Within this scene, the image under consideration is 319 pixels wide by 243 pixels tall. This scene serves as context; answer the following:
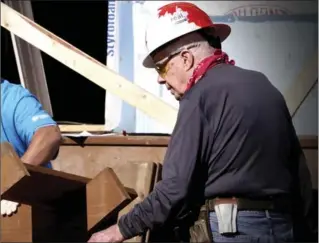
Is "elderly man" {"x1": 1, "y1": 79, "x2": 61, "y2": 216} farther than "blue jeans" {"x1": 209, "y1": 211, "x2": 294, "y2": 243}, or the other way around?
"elderly man" {"x1": 1, "y1": 79, "x2": 61, "y2": 216}

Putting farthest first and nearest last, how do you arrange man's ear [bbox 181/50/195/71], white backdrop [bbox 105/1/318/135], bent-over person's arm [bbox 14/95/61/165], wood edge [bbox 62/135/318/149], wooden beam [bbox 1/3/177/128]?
1. white backdrop [bbox 105/1/318/135]
2. wood edge [bbox 62/135/318/149]
3. wooden beam [bbox 1/3/177/128]
4. bent-over person's arm [bbox 14/95/61/165]
5. man's ear [bbox 181/50/195/71]

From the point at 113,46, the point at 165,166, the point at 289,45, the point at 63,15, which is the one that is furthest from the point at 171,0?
the point at 165,166

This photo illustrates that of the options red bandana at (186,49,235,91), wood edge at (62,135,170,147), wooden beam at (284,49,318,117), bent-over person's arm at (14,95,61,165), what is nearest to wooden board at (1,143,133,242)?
red bandana at (186,49,235,91)

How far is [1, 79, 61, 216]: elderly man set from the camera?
3.63 metres

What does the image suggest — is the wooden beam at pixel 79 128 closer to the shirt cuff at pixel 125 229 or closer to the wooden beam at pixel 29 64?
the wooden beam at pixel 29 64

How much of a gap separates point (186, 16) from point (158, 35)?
0.41ft

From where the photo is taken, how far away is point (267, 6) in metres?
5.34

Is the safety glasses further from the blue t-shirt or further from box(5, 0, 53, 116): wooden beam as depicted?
box(5, 0, 53, 116): wooden beam

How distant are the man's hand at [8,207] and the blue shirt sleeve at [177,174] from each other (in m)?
0.39

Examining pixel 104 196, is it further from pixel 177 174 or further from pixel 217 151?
pixel 217 151

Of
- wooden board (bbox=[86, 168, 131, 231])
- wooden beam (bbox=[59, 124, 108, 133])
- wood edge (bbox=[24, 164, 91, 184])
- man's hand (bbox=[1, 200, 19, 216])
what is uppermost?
wood edge (bbox=[24, 164, 91, 184])

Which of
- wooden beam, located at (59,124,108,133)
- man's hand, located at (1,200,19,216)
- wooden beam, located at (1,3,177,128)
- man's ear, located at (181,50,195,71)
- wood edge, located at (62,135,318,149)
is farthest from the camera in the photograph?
wooden beam, located at (59,124,108,133)

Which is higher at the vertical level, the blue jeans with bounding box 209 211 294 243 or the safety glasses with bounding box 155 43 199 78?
the safety glasses with bounding box 155 43 199 78

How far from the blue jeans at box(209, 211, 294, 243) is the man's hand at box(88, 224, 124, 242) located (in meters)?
0.34
